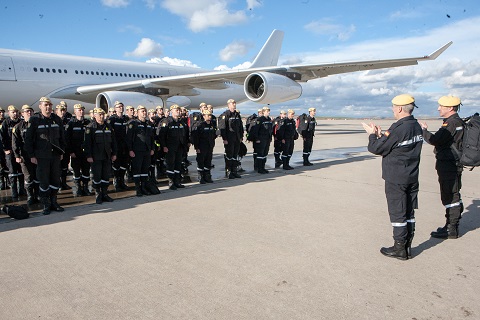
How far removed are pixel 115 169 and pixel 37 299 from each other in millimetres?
4645

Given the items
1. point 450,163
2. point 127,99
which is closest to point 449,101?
point 450,163

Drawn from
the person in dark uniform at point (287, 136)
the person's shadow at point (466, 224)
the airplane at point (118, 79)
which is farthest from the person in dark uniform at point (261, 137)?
the person's shadow at point (466, 224)

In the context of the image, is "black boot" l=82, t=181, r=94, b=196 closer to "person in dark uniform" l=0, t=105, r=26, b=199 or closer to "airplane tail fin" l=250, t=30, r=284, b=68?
"person in dark uniform" l=0, t=105, r=26, b=199

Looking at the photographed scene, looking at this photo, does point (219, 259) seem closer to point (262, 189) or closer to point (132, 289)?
point (132, 289)

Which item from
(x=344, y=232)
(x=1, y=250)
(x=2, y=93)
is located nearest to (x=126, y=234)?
(x=1, y=250)

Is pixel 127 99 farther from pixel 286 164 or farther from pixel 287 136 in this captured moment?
pixel 286 164

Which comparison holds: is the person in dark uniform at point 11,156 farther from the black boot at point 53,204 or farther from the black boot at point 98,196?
the black boot at point 98,196

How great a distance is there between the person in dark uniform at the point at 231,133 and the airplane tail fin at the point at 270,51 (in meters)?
15.2

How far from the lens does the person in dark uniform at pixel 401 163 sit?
3.48m

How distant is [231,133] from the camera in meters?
8.17

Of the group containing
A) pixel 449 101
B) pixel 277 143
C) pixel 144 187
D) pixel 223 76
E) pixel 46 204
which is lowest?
pixel 144 187

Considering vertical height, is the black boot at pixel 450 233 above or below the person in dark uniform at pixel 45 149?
below

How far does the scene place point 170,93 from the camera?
50.3ft

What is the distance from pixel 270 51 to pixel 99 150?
758 inches
